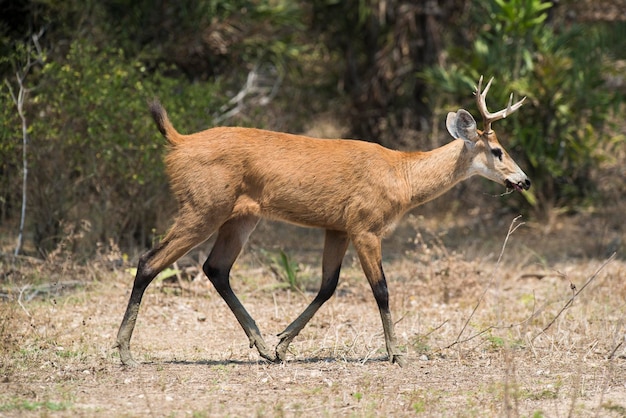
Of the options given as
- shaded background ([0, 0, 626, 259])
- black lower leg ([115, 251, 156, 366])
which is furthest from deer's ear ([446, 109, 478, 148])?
shaded background ([0, 0, 626, 259])

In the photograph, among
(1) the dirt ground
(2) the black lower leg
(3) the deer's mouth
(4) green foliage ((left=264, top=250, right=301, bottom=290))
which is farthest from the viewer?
(4) green foliage ((left=264, top=250, right=301, bottom=290))

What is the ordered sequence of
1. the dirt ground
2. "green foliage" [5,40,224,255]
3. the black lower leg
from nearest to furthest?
the dirt ground, the black lower leg, "green foliage" [5,40,224,255]

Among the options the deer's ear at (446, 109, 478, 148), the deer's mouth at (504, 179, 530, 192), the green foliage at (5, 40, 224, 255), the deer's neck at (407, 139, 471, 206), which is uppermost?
the deer's ear at (446, 109, 478, 148)

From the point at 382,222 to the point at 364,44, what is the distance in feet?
34.2

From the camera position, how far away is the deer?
716cm

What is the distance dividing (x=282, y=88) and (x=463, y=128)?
1014 cm

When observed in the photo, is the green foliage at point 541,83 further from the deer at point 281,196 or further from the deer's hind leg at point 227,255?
the deer's hind leg at point 227,255

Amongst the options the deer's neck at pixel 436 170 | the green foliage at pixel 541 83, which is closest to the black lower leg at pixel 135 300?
the deer's neck at pixel 436 170

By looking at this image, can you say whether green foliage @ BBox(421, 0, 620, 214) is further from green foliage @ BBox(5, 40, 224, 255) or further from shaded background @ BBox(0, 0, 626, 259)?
green foliage @ BBox(5, 40, 224, 255)

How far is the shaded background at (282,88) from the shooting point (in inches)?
418

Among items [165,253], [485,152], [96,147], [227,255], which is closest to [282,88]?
[96,147]

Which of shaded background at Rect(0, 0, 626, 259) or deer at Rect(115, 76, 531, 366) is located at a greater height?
deer at Rect(115, 76, 531, 366)

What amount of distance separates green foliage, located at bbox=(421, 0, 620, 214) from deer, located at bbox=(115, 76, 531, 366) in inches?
236

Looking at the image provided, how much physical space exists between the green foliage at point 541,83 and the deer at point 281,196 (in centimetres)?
600
